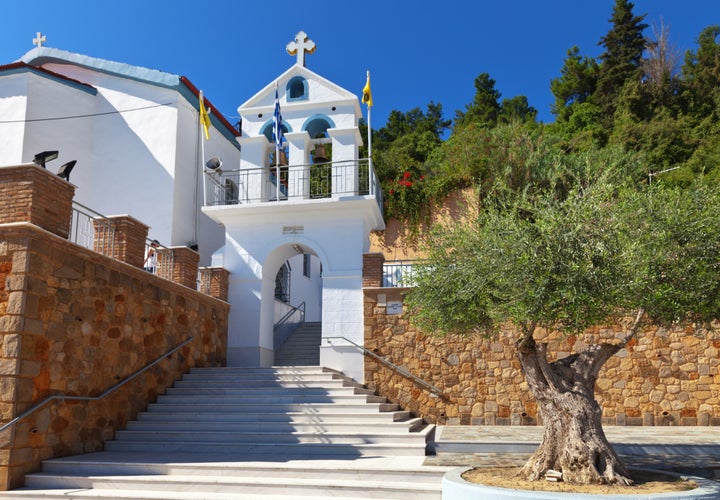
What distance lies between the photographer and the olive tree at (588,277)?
19.1 ft

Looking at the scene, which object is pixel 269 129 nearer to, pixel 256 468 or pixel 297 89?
pixel 297 89

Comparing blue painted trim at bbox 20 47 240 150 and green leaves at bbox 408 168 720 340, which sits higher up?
blue painted trim at bbox 20 47 240 150

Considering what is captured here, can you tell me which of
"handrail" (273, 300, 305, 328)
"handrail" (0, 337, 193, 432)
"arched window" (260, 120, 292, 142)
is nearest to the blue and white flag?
"arched window" (260, 120, 292, 142)

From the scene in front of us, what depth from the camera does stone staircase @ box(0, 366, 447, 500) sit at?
23.3ft

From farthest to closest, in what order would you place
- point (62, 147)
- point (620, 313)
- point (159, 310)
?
point (62, 147), point (159, 310), point (620, 313)

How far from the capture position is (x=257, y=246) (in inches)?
549

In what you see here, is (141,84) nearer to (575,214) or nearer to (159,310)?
(159,310)

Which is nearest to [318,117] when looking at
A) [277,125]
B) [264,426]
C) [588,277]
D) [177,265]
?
[277,125]

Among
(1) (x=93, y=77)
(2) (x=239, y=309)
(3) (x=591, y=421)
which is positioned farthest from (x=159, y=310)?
(1) (x=93, y=77)

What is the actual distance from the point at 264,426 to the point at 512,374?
506cm

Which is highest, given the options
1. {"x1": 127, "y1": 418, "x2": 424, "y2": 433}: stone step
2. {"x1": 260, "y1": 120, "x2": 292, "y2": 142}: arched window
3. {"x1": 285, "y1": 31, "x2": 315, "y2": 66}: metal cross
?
{"x1": 285, "y1": 31, "x2": 315, "y2": 66}: metal cross

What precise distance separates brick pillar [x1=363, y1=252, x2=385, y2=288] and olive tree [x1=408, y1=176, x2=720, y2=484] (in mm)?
6029

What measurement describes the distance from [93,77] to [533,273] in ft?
49.3

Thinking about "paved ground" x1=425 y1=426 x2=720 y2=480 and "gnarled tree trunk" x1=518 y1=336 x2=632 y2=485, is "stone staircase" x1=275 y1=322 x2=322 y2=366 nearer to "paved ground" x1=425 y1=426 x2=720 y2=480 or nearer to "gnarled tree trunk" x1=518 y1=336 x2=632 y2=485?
"paved ground" x1=425 y1=426 x2=720 y2=480
